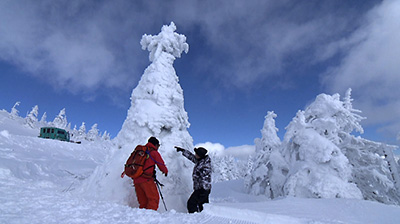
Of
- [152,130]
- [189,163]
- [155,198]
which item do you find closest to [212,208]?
[155,198]

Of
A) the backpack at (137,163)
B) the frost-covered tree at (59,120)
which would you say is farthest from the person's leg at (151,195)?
the frost-covered tree at (59,120)

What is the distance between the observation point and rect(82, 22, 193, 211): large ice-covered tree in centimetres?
617

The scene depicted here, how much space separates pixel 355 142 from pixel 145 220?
14.8 m

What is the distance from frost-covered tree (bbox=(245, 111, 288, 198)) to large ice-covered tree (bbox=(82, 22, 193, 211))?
11942 mm

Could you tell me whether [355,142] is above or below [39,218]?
above

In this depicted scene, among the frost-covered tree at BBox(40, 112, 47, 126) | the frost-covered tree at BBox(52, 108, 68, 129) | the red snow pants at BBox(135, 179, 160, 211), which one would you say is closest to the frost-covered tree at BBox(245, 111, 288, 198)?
the red snow pants at BBox(135, 179, 160, 211)

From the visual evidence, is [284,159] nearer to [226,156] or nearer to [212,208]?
[212,208]

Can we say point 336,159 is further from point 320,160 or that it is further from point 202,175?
point 202,175

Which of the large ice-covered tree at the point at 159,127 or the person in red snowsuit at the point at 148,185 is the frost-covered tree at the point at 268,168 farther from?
the person in red snowsuit at the point at 148,185

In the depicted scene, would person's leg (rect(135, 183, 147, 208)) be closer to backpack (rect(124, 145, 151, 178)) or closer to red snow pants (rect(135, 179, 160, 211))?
red snow pants (rect(135, 179, 160, 211))

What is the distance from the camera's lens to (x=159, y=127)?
7.29 meters

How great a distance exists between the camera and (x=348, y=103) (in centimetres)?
1300

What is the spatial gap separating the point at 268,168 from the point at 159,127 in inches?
621

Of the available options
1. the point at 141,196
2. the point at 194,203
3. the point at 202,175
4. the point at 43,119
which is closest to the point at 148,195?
the point at 141,196
